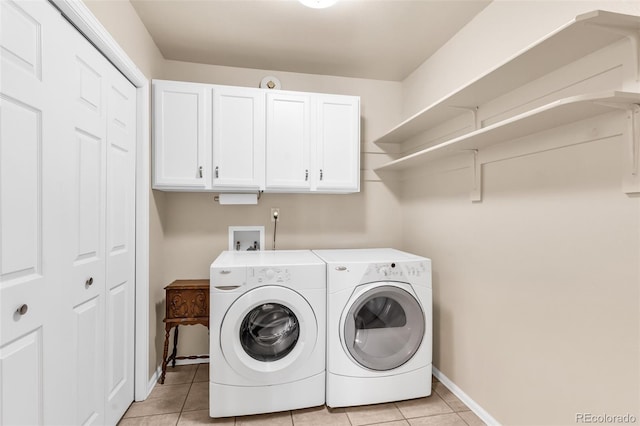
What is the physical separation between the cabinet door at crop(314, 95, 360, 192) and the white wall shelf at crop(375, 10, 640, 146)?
638mm

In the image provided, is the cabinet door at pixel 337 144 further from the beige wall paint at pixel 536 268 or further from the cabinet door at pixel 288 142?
the beige wall paint at pixel 536 268

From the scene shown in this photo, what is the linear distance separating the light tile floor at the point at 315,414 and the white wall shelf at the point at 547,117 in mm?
1616

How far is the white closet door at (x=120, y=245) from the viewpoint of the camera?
1.70 m

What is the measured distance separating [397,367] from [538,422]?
29.5 inches

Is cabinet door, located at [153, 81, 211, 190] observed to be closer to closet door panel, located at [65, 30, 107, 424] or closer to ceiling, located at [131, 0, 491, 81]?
ceiling, located at [131, 0, 491, 81]

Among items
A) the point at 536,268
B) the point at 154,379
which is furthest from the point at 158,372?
the point at 536,268

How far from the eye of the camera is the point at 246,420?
6.26 feet

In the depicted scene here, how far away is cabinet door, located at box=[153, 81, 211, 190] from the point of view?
7.25ft

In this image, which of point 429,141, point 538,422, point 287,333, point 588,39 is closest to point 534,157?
point 588,39

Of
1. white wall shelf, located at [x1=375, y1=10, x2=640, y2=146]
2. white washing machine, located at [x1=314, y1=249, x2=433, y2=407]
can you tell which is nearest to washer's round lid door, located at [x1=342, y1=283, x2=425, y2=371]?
white washing machine, located at [x1=314, y1=249, x2=433, y2=407]

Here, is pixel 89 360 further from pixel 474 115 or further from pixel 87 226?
pixel 474 115

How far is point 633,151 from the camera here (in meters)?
1.15

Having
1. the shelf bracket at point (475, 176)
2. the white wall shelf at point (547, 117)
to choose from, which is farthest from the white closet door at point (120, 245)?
the shelf bracket at point (475, 176)

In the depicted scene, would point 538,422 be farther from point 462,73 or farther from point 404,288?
point 462,73
